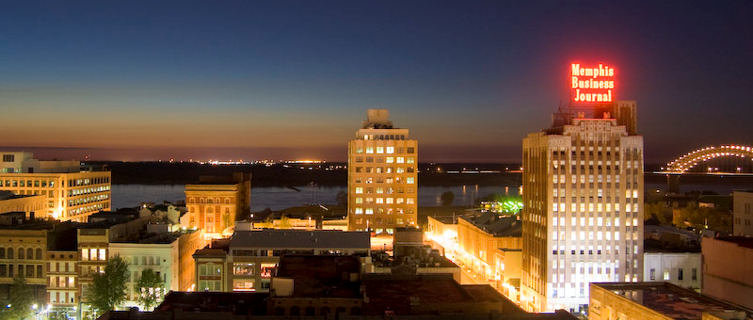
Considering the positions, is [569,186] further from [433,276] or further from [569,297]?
[433,276]

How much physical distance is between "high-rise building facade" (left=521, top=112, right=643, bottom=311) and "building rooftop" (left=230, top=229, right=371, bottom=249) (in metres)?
35.8

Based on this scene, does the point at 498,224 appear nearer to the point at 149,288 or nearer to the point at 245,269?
the point at 245,269

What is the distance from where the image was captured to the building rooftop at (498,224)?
119519 millimetres

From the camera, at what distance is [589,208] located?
103 m

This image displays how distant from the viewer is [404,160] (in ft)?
470

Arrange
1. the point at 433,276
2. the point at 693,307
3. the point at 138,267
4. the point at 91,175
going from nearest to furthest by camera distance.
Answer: the point at 433,276, the point at 693,307, the point at 138,267, the point at 91,175

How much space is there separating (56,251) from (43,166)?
270ft

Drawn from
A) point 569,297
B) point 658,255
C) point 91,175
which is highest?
point 91,175

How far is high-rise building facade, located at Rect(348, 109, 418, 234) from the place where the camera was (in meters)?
143

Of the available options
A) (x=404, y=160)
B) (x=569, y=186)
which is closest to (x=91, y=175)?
(x=404, y=160)

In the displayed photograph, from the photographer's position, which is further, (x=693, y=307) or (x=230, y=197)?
(x=230, y=197)

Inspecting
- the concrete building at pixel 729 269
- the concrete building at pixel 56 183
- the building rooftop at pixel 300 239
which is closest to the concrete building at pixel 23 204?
the concrete building at pixel 56 183

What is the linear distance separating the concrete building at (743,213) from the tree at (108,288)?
4945 inches

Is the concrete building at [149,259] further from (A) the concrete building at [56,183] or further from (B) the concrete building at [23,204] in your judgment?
(A) the concrete building at [56,183]
